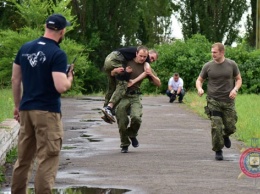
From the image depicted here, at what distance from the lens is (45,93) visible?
28.3 feet

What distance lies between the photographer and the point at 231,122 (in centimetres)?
1427

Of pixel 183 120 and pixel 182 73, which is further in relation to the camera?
pixel 182 73

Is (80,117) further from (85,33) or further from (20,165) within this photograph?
(85,33)

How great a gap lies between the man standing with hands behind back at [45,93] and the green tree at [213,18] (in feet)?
147

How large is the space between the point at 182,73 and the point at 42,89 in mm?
37867

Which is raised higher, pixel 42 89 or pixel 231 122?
pixel 42 89

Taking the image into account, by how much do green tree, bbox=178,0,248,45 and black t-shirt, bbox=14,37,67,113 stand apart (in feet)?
147

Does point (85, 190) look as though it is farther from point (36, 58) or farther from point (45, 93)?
point (36, 58)

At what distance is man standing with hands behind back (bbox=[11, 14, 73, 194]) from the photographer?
28.1 ft

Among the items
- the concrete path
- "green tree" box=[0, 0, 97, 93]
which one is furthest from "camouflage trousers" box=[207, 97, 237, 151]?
"green tree" box=[0, 0, 97, 93]

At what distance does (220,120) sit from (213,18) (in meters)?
39.7

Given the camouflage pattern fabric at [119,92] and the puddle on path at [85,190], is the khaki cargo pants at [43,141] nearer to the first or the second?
the puddle on path at [85,190]

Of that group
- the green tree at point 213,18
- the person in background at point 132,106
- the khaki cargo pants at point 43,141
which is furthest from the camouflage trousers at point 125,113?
the green tree at point 213,18

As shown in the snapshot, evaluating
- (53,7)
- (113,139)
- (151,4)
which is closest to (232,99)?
(113,139)
